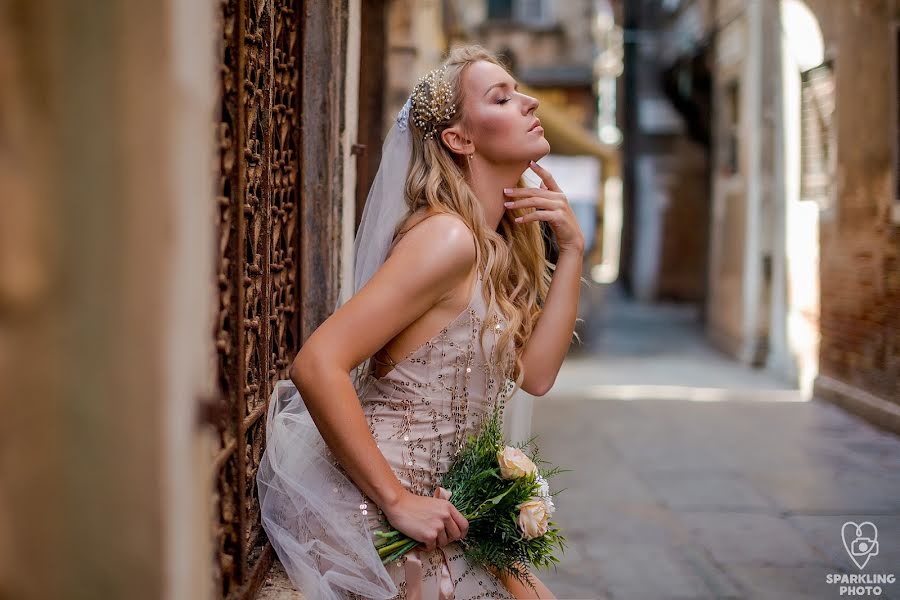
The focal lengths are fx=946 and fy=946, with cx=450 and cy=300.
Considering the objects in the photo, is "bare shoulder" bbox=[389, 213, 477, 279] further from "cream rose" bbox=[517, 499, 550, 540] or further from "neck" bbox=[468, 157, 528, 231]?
"cream rose" bbox=[517, 499, 550, 540]

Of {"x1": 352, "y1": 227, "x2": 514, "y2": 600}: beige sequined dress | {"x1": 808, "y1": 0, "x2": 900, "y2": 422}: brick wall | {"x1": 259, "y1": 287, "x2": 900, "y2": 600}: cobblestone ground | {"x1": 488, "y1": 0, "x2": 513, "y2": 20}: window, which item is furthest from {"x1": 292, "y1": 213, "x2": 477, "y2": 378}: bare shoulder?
{"x1": 488, "y1": 0, "x2": 513, "y2": 20}: window

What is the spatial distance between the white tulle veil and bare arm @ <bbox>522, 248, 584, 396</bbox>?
0.45 meters

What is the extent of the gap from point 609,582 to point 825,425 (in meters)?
4.41

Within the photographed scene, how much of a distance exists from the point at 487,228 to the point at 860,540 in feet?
10.5

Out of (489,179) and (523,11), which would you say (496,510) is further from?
(523,11)

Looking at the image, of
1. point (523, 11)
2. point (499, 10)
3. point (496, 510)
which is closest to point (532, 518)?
point (496, 510)

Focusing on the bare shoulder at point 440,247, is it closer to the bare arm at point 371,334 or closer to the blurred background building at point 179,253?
the bare arm at point 371,334

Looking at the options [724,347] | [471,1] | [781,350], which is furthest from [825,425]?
[471,1]

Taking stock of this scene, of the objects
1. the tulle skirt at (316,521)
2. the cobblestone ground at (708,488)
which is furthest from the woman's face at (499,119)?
the cobblestone ground at (708,488)

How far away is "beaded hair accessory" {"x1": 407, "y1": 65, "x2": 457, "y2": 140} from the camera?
→ 102 inches

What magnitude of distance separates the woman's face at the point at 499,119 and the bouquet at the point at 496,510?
2.56ft

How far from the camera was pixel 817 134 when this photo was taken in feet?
32.7

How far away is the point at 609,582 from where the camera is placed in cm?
415

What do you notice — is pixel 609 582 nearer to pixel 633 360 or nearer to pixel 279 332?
pixel 279 332
